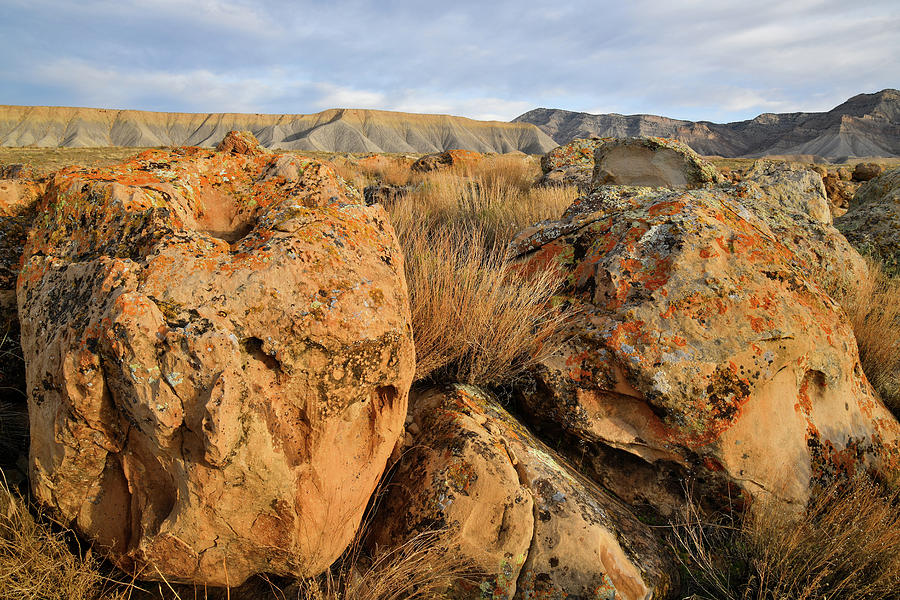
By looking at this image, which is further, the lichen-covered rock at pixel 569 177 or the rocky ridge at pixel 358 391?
the lichen-covered rock at pixel 569 177

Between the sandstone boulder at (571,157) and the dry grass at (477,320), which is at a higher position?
the sandstone boulder at (571,157)

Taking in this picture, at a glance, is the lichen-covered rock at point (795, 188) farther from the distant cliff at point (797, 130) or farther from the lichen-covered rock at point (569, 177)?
the distant cliff at point (797, 130)

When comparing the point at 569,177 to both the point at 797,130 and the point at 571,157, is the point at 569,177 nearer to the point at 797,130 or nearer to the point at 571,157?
the point at 571,157

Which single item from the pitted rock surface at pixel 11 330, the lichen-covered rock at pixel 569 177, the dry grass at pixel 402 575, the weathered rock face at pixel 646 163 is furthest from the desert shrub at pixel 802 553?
the lichen-covered rock at pixel 569 177

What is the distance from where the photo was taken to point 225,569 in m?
1.69

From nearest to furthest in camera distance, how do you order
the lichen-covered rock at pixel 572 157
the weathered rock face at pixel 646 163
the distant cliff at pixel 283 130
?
the weathered rock face at pixel 646 163, the lichen-covered rock at pixel 572 157, the distant cliff at pixel 283 130

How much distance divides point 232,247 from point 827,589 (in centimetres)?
281

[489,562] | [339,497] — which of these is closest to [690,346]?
[489,562]

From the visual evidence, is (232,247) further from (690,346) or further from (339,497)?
(690,346)

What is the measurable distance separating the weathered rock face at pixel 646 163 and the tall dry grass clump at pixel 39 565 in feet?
24.2

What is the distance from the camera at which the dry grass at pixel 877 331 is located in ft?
10.8

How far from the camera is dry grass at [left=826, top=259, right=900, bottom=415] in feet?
10.8

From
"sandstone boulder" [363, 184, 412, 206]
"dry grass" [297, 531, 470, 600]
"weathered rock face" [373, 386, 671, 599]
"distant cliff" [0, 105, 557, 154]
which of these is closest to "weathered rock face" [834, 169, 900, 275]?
"weathered rock face" [373, 386, 671, 599]

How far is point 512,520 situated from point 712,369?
4.09 feet
